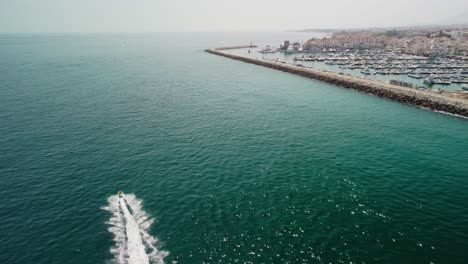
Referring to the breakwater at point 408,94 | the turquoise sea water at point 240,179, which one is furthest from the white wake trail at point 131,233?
the breakwater at point 408,94

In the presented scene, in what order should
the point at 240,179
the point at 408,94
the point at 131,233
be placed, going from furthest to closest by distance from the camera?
the point at 408,94 < the point at 240,179 < the point at 131,233

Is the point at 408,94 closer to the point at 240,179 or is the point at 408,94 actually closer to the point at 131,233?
the point at 240,179

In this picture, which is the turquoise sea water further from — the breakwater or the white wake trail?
the breakwater

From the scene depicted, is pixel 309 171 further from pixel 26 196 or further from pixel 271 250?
pixel 26 196

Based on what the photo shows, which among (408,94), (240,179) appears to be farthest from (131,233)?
(408,94)

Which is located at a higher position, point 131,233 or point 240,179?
point 240,179

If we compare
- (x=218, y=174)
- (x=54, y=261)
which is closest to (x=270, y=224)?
(x=218, y=174)

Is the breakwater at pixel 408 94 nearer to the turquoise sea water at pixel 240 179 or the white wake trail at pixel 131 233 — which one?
the turquoise sea water at pixel 240 179
